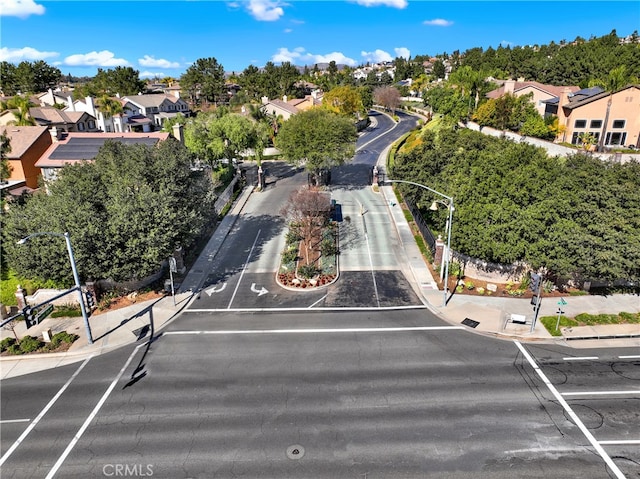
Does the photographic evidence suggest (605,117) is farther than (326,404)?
Yes

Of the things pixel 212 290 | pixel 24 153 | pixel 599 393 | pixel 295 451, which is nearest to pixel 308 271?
pixel 212 290

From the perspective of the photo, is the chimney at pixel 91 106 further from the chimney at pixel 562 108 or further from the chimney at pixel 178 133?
the chimney at pixel 562 108

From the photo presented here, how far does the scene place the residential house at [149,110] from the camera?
91.4 metres

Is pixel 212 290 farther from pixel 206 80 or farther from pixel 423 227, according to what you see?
pixel 206 80

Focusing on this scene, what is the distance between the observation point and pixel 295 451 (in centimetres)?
1673

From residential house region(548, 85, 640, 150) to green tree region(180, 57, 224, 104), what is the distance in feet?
335

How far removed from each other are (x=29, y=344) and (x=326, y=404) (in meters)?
18.1

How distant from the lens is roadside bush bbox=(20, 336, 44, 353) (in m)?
24.2

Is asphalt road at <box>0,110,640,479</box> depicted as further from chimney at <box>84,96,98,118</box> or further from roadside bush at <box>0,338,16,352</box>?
chimney at <box>84,96,98,118</box>

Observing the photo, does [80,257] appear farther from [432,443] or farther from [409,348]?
[432,443]

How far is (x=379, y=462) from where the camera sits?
16.1m

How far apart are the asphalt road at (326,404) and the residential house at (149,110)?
7630 cm

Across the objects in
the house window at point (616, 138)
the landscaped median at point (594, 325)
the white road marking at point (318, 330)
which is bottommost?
the white road marking at point (318, 330)

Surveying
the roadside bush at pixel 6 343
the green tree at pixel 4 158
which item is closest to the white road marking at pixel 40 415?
the roadside bush at pixel 6 343
